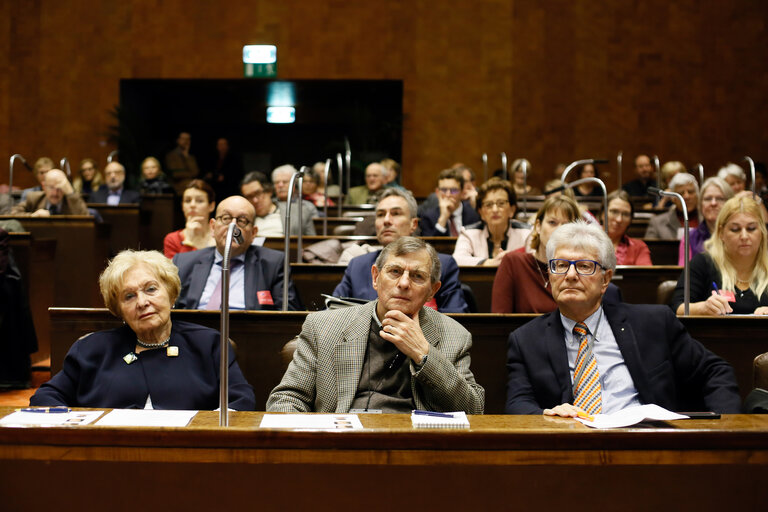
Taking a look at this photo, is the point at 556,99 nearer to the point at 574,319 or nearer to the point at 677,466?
the point at 574,319

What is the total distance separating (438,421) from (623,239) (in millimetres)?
3850

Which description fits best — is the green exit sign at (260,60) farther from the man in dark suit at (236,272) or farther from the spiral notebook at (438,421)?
the spiral notebook at (438,421)

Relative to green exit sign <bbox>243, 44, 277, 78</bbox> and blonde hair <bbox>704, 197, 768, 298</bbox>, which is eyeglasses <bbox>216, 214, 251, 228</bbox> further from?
green exit sign <bbox>243, 44, 277, 78</bbox>

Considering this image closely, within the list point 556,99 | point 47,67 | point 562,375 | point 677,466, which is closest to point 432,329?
point 562,375

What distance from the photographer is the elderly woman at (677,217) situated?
20.2 feet

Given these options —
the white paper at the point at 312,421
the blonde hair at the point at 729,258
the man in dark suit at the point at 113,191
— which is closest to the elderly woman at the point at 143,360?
the white paper at the point at 312,421

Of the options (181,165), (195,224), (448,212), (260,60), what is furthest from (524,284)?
(181,165)

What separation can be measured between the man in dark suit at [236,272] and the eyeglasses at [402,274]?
1.65m

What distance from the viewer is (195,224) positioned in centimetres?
511

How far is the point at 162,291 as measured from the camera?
105 inches

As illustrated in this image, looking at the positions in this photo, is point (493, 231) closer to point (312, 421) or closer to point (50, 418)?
point (312, 421)

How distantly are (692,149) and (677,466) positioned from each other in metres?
10.2

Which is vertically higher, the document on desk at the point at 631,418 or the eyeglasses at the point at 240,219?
the eyeglasses at the point at 240,219

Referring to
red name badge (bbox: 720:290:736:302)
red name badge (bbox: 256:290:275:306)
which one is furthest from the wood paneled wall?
red name badge (bbox: 720:290:736:302)
